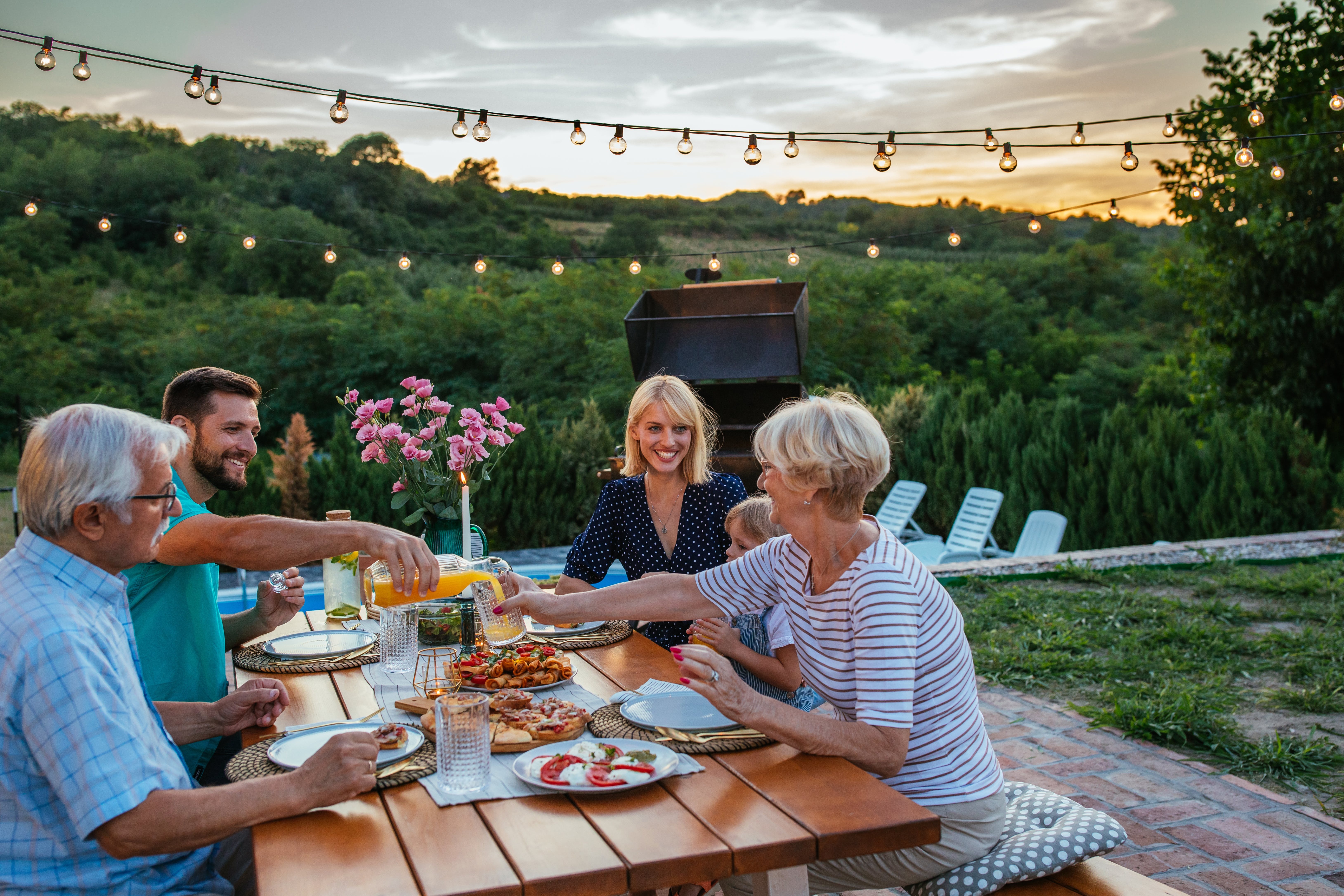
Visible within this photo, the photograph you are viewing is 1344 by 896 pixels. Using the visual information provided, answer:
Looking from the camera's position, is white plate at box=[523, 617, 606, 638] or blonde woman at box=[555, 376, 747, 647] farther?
blonde woman at box=[555, 376, 747, 647]

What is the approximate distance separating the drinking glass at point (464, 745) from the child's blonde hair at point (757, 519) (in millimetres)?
1148

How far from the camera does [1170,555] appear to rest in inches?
286

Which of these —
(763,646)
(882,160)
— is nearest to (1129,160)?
(882,160)

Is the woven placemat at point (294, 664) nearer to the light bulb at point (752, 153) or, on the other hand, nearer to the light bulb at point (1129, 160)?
the light bulb at point (752, 153)

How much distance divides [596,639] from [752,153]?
3.20 meters

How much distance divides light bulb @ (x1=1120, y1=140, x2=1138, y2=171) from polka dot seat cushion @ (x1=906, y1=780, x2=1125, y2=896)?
14.4 feet

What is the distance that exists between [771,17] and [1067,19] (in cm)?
388

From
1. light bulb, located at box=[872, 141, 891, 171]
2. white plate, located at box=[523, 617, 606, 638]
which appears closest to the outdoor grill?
light bulb, located at box=[872, 141, 891, 171]

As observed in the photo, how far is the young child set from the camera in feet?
7.27

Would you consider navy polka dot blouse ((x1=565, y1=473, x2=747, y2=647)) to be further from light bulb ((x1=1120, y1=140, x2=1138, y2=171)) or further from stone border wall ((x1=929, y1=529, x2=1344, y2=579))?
stone border wall ((x1=929, y1=529, x2=1344, y2=579))

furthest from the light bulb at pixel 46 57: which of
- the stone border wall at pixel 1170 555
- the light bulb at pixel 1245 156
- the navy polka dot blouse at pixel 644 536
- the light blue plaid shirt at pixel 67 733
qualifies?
the stone border wall at pixel 1170 555

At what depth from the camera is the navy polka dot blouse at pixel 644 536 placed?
10.4ft

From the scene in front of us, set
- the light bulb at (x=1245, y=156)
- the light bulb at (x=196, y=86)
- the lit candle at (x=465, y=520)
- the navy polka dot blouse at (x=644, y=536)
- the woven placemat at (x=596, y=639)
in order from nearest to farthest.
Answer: the woven placemat at (x=596, y=639)
the lit candle at (x=465, y=520)
the navy polka dot blouse at (x=644, y=536)
the light bulb at (x=196, y=86)
the light bulb at (x=1245, y=156)

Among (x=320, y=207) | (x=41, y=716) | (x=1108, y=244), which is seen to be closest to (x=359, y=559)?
(x=41, y=716)
